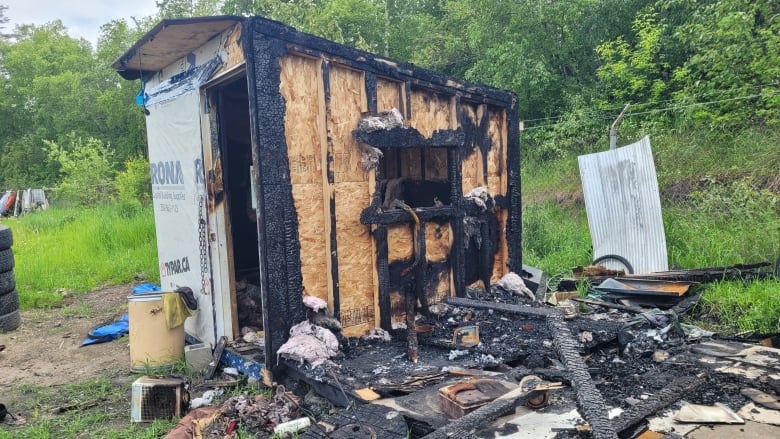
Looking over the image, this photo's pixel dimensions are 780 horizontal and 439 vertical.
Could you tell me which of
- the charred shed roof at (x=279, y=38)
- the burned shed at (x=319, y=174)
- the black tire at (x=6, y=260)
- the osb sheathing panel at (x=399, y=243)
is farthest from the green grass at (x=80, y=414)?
the charred shed roof at (x=279, y=38)

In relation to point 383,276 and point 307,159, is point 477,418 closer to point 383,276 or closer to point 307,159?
point 383,276

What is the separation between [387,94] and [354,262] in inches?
65.7

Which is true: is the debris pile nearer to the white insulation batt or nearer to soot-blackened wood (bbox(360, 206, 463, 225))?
the white insulation batt

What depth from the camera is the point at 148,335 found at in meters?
5.18

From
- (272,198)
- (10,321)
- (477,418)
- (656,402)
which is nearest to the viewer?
(477,418)

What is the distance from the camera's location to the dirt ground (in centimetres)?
544

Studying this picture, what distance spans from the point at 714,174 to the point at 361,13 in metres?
14.9

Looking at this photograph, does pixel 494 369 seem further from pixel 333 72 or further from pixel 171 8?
pixel 171 8

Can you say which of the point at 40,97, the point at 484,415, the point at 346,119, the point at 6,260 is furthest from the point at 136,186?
the point at 40,97

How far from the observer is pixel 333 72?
15.1 ft

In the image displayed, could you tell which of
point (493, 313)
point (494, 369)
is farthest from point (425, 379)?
point (493, 313)

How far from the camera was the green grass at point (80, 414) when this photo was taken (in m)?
4.00

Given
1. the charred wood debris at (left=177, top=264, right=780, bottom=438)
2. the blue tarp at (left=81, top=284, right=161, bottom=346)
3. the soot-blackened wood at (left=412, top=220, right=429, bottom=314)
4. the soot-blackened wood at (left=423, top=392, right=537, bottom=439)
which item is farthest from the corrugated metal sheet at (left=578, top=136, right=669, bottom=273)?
the blue tarp at (left=81, top=284, right=161, bottom=346)

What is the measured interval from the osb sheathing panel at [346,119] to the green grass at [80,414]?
2.57m
